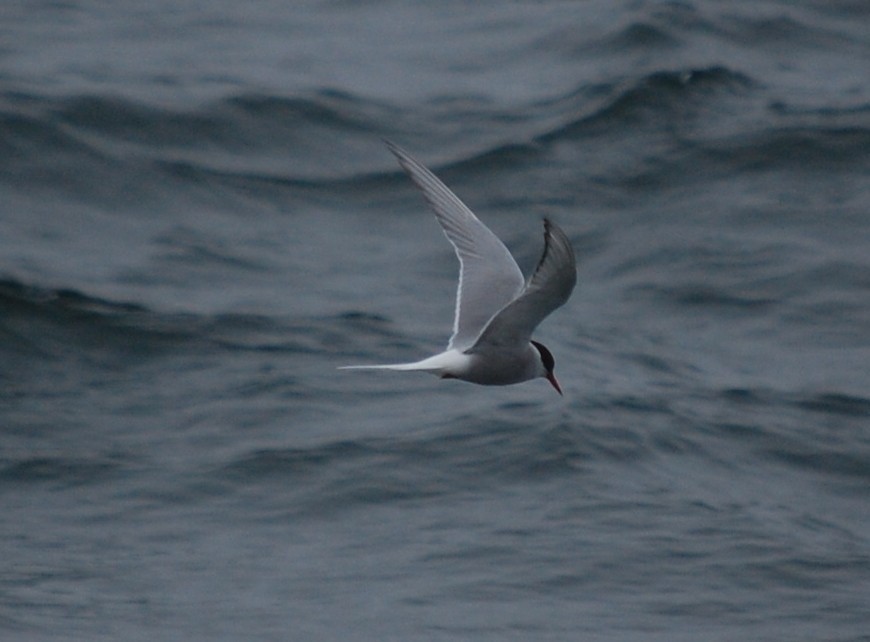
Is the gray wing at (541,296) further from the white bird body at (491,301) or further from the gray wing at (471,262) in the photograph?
the gray wing at (471,262)

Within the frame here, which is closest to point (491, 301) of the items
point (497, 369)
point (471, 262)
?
point (471, 262)

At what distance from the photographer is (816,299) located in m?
14.2

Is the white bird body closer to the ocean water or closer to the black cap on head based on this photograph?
the black cap on head

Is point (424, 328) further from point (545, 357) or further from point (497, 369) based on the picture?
point (497, 369)

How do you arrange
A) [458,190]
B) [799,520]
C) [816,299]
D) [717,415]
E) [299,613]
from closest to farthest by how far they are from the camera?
1. [299,613]
2. [799,520]
3. [717,415]
4. [816,299]
5. [458,190]

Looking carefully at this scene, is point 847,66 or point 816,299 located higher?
point 847,66

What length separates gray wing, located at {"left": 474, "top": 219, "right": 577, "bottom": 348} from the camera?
21.6ft

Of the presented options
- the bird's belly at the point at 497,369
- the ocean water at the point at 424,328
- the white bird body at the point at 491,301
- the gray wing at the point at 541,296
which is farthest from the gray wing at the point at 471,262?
the ocean water at the point at 424,328

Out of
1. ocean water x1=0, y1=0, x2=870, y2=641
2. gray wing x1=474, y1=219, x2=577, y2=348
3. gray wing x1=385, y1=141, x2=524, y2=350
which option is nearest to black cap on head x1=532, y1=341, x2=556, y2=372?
gray wing x1=385, y1=141, x2=524, y2=350

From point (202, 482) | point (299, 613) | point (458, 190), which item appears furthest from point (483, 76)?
point (299, 613)

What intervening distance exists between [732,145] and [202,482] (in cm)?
767

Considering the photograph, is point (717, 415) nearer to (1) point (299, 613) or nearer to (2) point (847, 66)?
(1) point (299, 613)

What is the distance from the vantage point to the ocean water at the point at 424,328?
9.91 m

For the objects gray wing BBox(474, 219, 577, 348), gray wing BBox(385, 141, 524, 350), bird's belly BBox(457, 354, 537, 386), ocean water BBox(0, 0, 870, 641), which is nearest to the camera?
gray wing BBox(474, 219, 577, 348)
